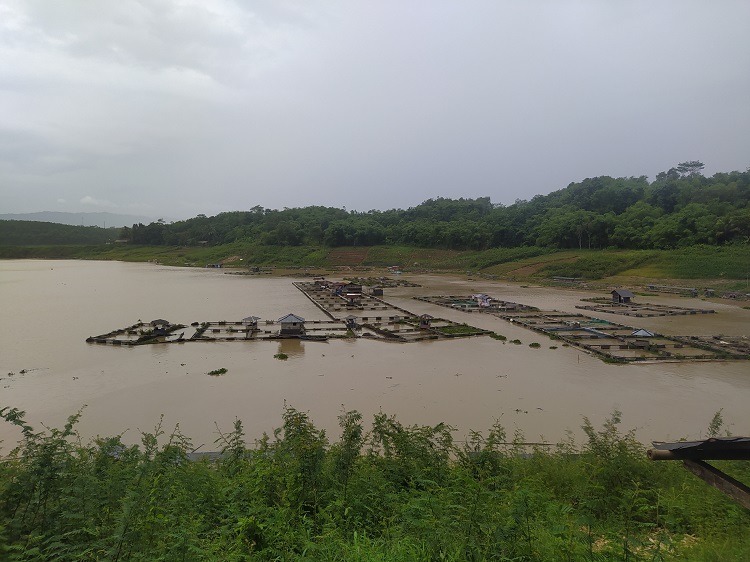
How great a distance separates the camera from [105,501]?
4.39 m

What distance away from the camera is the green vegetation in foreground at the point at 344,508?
Answer: 11.8 ft

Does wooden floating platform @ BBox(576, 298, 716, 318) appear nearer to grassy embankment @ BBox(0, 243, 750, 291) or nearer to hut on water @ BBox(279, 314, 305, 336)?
grassy embankment @ BBox(0, 243, 750, 291)

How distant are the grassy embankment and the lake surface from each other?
2291 centimetres

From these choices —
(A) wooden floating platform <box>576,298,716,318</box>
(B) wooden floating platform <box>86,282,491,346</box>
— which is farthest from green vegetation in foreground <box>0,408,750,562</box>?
(A) wooden floating platform <box>576,298,716,318</box>

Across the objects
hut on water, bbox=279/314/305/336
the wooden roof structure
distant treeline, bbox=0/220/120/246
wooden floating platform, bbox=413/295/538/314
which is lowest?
wooden floating platform, bbox=413/295/538/314

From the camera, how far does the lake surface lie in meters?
11.4

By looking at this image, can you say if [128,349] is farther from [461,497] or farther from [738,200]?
[738,200]

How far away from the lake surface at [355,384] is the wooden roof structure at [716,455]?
21.6 feet

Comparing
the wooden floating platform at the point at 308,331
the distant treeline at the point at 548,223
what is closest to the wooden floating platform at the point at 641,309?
the wooden floating platform at the point at 308,331

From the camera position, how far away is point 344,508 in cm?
480

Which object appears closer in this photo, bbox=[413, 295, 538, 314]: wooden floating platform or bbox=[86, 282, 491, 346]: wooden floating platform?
bbox=[86, 282, 491, 346]: wooden floating platform

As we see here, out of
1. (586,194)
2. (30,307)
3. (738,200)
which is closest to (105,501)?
(30,307)

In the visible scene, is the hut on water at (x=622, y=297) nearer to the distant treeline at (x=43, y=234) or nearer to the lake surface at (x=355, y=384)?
the lake surface at (x=355, y=384)

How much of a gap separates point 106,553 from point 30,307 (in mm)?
35676
